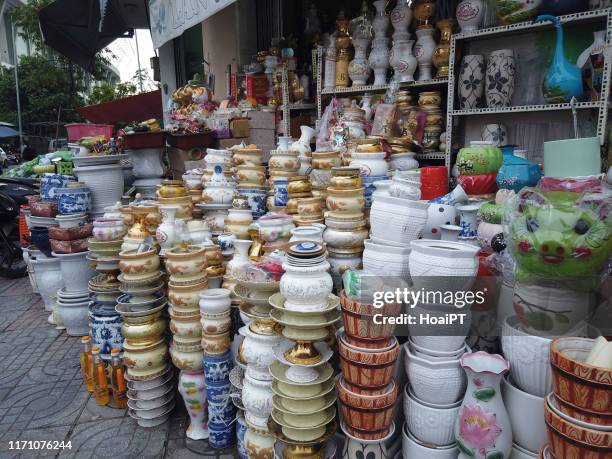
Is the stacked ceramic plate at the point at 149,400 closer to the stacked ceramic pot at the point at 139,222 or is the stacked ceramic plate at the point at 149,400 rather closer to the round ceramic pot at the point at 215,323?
the round ceramic pot at the point at 215,323

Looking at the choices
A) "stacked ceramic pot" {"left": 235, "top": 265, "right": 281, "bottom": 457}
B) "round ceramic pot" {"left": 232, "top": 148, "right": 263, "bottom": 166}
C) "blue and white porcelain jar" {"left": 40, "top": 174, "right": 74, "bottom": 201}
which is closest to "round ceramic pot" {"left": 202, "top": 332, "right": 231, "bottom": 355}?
"stacked ceramic pot" {"left": 235, "top": 265, "right": 281, "bottom": 457}

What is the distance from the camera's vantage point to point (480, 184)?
6.84 ft

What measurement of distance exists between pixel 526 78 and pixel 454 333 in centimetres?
252

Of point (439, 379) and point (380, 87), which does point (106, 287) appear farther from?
point (380, 87)

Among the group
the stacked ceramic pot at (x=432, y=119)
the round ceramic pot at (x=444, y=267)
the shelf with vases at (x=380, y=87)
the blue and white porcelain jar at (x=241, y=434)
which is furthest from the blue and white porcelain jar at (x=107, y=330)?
the shelf with vases at (x=380, y=87)

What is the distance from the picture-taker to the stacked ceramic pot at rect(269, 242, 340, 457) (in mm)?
1583

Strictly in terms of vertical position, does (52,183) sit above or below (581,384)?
above

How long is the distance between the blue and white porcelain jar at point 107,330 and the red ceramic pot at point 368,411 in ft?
5.57

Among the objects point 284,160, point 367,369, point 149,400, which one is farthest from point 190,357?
point 284,160

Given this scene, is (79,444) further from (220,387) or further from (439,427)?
(439,427)

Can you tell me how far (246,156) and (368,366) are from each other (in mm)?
1800

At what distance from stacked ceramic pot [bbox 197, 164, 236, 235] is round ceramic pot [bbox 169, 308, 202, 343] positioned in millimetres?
775

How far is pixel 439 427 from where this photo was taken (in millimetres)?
1539

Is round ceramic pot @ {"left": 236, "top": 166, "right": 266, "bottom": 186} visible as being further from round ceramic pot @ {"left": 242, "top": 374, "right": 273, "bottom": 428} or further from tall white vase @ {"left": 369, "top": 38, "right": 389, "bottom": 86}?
tall white vase @ {"left": 369, "top": 38, "right": 389, "bottom": 86}
